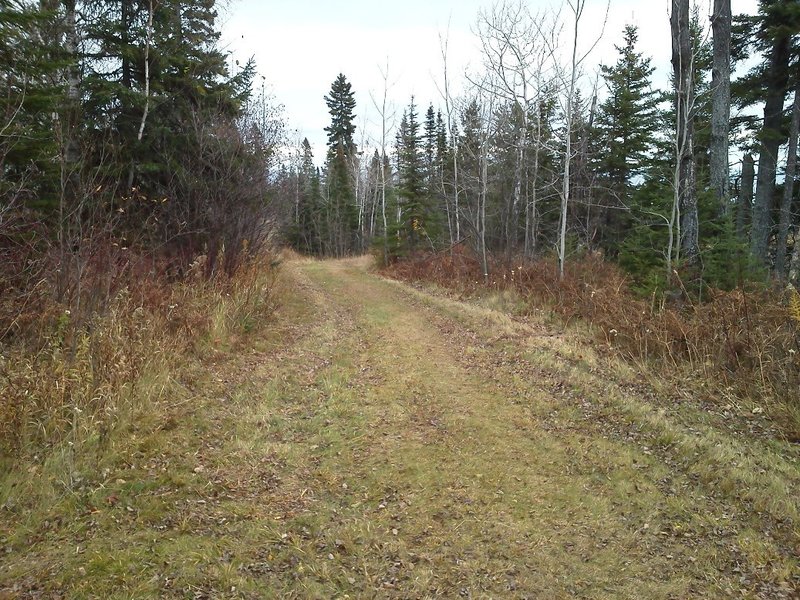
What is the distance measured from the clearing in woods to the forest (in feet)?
0.07

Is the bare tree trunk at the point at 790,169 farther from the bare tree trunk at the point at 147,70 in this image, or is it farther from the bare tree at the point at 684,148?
the bare tree trunk at the point at 147,70

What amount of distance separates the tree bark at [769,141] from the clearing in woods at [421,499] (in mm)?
11439

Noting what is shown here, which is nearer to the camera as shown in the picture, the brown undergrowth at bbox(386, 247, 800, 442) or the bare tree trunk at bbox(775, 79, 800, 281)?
the brown undergrowth at bbox(386, 247, 800, 442)

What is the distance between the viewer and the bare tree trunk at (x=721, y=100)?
10.1m

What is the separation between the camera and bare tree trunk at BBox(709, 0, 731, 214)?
33.1 feet

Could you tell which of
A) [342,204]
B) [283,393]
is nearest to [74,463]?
[283,393]

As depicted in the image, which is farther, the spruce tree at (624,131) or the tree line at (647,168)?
the spruce tree at (624,131)

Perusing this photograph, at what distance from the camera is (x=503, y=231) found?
66.1ft

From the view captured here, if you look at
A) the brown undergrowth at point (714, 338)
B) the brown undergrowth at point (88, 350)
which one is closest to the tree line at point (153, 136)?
the brown undergrowth at point (88, 350)

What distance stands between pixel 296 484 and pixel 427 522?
1182 millimetres

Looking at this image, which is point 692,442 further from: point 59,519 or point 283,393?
point 59,519

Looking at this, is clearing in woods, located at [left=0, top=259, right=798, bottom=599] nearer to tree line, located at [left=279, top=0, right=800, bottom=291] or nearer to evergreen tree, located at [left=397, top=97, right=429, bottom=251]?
tree line, located at [left=279, top=0, right=800, bottom=291]

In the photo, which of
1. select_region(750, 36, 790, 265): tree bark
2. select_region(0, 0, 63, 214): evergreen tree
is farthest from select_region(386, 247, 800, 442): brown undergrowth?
select_region(0, 0, 63, 214): evergreen tree

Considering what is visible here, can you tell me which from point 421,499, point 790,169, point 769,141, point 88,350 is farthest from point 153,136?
point 769,141
